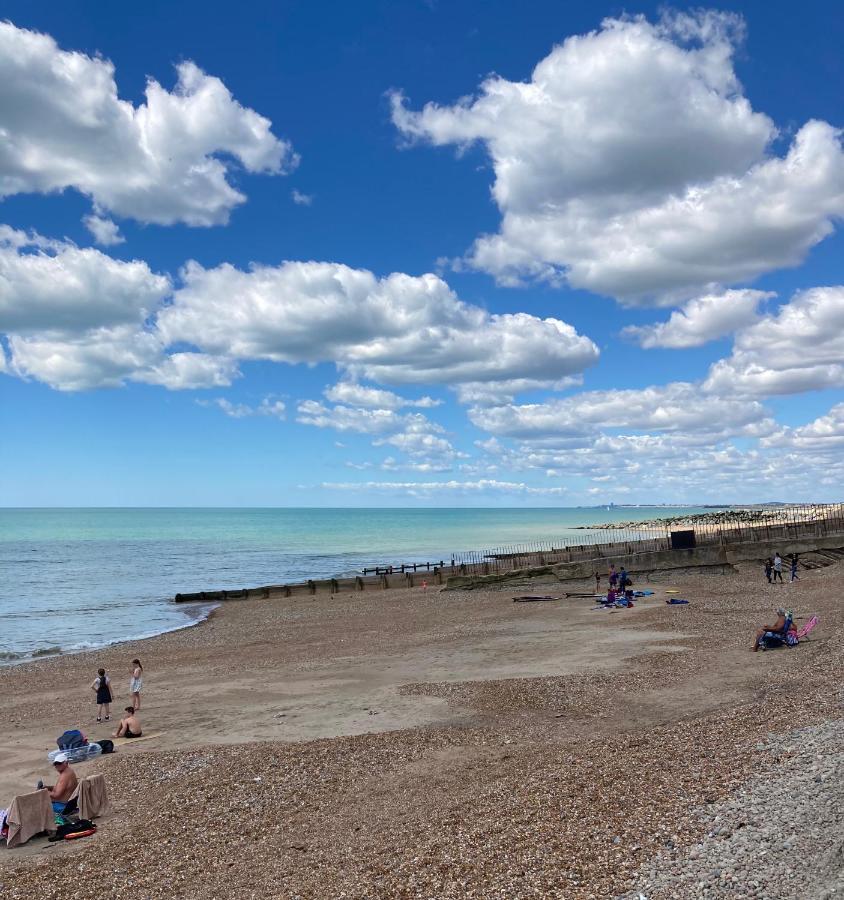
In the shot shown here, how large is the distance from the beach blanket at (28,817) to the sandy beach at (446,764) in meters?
0.24

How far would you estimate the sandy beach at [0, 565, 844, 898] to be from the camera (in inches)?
352

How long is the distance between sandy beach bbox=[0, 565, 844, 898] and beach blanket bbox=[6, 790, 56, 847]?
0.80 feet

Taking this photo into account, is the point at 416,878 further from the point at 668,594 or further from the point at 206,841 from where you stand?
the point at 668,594

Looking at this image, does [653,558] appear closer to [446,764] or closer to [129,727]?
[446,764]

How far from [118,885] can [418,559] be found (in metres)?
76.8

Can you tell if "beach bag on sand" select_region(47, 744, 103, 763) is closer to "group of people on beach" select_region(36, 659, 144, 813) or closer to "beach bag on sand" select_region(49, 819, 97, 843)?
"group of people on beach" select_region(36, 659, 144, 813)

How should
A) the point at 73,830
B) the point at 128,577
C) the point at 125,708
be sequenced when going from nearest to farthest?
1. the point at 73,830
2. the point at 125,708
3. the point at 128,577

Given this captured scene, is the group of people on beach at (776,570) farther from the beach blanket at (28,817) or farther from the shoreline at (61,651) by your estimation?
the beach blanket at (28,817)

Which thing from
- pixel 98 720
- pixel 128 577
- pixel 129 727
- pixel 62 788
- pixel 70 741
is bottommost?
pixel 128 577

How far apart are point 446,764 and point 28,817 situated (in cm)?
677

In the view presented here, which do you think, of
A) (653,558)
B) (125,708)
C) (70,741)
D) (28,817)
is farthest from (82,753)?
(653,558)

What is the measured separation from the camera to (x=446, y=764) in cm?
1333

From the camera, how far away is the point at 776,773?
10.3 meters

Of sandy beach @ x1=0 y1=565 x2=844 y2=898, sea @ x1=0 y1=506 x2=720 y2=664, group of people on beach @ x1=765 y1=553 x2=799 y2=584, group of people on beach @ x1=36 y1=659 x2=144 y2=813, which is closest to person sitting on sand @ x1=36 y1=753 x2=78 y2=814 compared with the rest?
group of people on beach @ x1=36 y1=659 x2=144 y2=813
